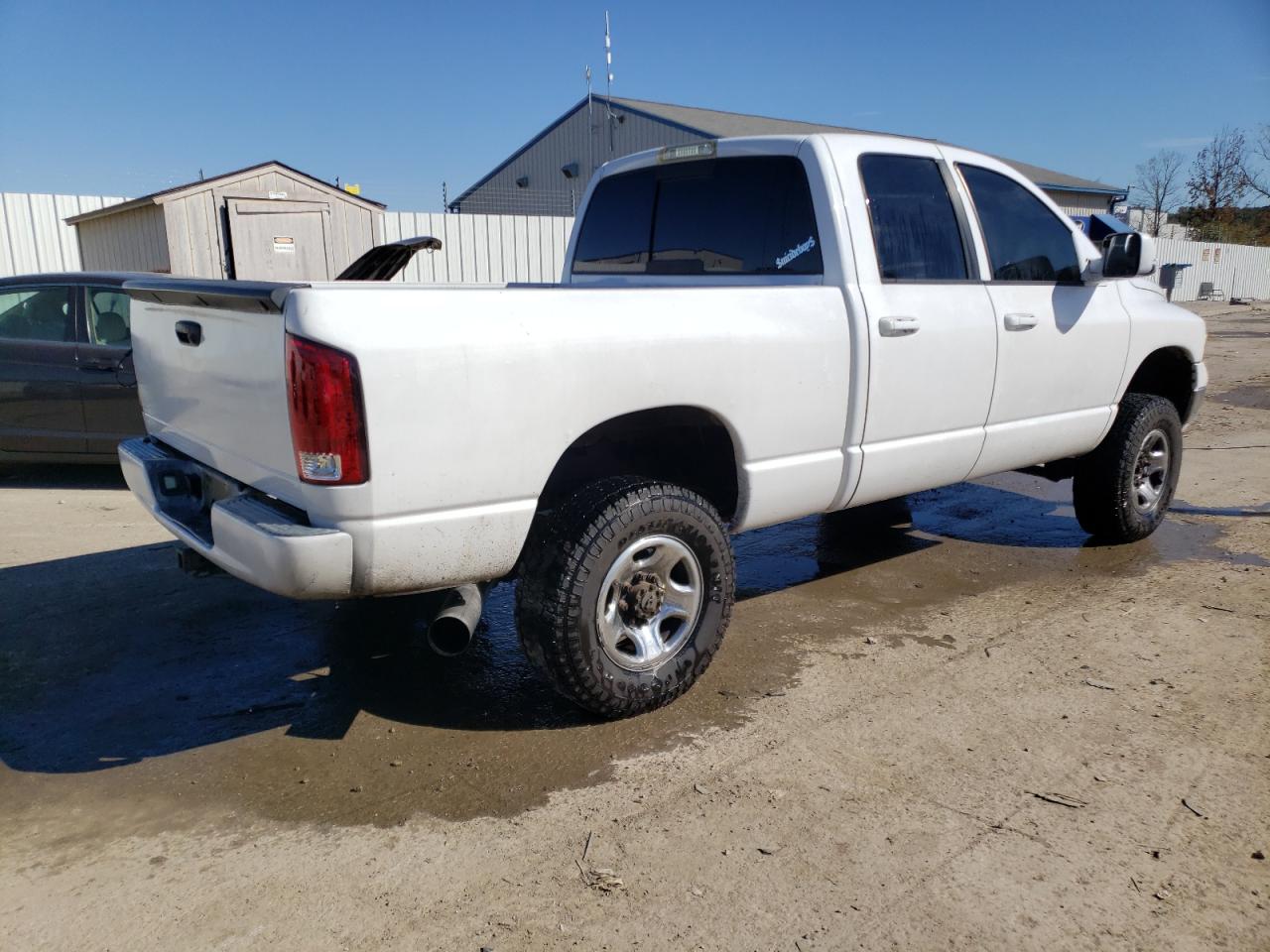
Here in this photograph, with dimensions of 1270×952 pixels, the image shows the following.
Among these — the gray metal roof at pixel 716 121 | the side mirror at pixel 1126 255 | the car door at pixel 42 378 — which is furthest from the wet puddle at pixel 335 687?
the gray metal roof at pixel 716 121

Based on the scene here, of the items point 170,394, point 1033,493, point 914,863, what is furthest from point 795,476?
point 1033,493

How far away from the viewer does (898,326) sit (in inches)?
154

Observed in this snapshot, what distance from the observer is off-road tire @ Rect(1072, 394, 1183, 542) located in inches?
210

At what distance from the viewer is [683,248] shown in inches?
179

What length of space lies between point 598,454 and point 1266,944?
2.48 meters

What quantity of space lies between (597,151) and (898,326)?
2559cm

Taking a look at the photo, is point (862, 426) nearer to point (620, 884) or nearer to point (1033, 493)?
point (620, 884)

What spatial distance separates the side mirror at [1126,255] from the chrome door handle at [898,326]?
58.1 inches

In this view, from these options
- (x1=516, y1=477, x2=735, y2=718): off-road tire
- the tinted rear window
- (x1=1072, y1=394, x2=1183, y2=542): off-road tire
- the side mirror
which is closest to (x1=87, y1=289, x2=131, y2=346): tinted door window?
the tinted rear window

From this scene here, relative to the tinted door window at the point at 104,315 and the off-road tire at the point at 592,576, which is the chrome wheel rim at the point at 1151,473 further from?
the tinted door window at the point at 104,315

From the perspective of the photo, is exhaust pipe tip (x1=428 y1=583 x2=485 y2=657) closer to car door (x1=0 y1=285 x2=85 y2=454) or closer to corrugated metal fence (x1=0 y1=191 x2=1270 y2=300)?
car door (x1=0 y1=285 x2=85 y2=454)

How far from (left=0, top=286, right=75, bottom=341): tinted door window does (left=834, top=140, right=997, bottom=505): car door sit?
19.3 ft

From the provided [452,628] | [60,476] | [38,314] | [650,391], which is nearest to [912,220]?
[650,391]

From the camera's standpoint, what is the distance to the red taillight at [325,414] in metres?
2.64
